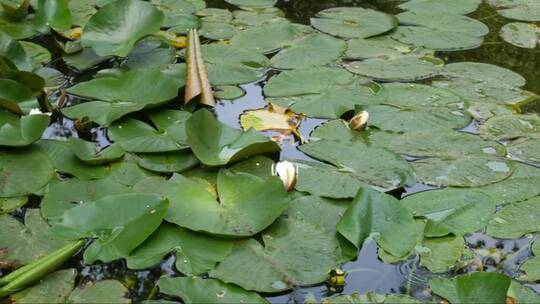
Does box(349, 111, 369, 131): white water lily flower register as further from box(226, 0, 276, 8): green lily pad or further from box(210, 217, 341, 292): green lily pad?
box(226, 0, 276, 8): green lily pad

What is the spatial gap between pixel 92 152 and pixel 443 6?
1791mm

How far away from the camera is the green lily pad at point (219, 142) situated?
1929 millimetres

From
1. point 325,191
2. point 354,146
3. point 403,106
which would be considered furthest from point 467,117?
point 325,191

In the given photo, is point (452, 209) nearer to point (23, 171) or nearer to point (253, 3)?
point (23, 171)

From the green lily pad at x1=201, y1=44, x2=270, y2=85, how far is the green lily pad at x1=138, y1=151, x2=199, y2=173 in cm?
53

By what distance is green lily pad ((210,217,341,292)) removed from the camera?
1565mm

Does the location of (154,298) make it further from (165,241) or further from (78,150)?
(78,150)

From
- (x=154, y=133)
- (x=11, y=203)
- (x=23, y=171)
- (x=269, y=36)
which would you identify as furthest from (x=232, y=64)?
(x=11, y=203)

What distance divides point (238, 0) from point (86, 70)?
0.89 m

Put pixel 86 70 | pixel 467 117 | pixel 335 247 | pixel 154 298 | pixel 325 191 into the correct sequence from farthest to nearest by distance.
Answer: pixel 86 70 < pixel 467 117 < pixel 325 191 < pixel 335 247 < pixel 154 298

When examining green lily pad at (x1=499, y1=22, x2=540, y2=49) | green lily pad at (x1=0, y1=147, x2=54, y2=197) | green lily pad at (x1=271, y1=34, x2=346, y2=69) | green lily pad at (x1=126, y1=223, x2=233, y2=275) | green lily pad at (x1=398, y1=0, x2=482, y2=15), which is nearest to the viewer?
green lily pad at (x1=126, y1=223, x2=233, y2=275)

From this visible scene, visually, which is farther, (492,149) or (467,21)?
Answer: (467,21)

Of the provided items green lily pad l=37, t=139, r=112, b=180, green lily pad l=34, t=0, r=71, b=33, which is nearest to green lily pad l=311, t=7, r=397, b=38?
green lily pad l=34, t=0, r=71, b=33

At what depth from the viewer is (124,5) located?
2574 mm
